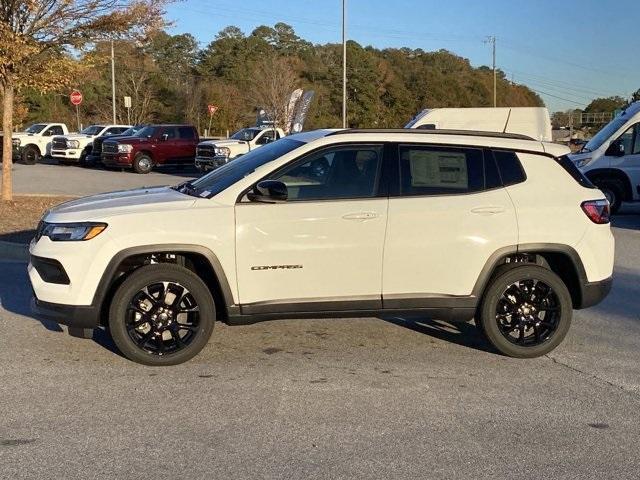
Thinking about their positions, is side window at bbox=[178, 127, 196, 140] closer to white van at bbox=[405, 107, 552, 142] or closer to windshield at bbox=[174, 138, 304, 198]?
white van at bbox=[405, 107, 552, 142]

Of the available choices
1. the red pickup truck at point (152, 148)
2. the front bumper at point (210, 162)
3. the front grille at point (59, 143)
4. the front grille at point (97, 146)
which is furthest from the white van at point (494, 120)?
the front grille at point (59, 143)

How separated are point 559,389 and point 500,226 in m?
1.31

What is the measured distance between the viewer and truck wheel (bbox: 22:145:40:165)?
3111 centimetres

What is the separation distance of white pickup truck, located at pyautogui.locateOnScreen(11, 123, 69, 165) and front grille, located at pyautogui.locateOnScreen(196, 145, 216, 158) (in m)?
8.99

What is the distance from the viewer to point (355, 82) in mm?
68812

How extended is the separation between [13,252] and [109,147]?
17992 mm

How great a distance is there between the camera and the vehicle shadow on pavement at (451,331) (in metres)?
6.26

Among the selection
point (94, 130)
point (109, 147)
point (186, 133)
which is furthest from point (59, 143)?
point (186, 133)

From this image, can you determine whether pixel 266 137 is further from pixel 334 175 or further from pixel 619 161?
pixel 334 175

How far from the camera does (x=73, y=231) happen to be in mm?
5301

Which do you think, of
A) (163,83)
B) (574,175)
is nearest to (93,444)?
(574,175)

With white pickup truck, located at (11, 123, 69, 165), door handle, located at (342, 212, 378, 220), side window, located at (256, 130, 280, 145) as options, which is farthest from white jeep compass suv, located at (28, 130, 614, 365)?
white pickup truck, located at (11, 123, 69, 165)

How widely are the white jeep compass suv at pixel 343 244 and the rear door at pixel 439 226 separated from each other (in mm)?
11

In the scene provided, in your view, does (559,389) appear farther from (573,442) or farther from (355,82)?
(355,82)
